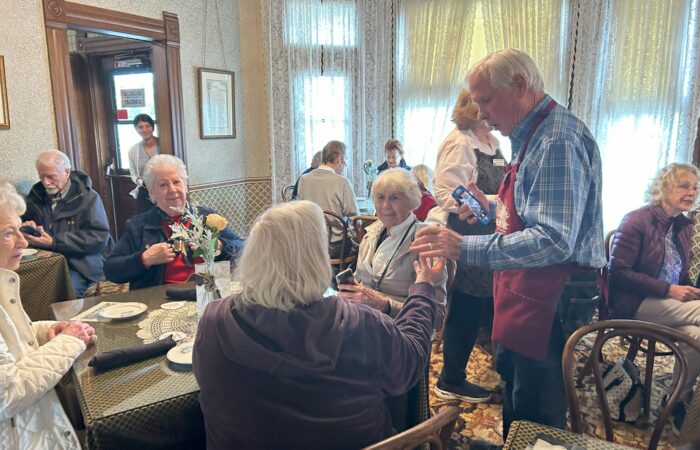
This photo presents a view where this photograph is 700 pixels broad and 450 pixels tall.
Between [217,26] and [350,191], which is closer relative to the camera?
[350,191]

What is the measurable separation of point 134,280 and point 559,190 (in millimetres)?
1819

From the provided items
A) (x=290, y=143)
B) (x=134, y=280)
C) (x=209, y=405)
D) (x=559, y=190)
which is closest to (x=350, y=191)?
(x=290, y=143)

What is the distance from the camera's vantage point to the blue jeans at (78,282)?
10.6 ft

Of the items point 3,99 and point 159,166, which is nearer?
point 159,166

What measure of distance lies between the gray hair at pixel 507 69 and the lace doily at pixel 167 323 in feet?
4.03

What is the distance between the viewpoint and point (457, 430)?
231 centimetres

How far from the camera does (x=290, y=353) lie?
41.6 inches

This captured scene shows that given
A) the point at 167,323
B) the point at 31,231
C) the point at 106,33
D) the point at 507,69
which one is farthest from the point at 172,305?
the point at 106,33

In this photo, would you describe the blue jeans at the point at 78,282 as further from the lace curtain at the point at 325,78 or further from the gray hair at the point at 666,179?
the gray hair at the point at 666,179

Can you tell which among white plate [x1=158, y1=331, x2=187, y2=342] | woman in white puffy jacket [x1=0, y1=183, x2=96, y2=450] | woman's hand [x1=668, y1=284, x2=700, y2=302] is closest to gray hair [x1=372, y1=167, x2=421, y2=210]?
white plate [x1=158, y1=331, x2=187, y2=342]

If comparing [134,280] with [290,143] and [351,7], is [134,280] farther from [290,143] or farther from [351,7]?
[351,7]

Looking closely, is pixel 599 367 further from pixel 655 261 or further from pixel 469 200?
pixel 655 261

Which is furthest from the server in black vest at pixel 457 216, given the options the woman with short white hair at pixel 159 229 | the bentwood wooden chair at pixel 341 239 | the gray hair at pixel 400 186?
the bentwood wooden chair at pixel 341 239

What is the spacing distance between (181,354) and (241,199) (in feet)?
13.7
